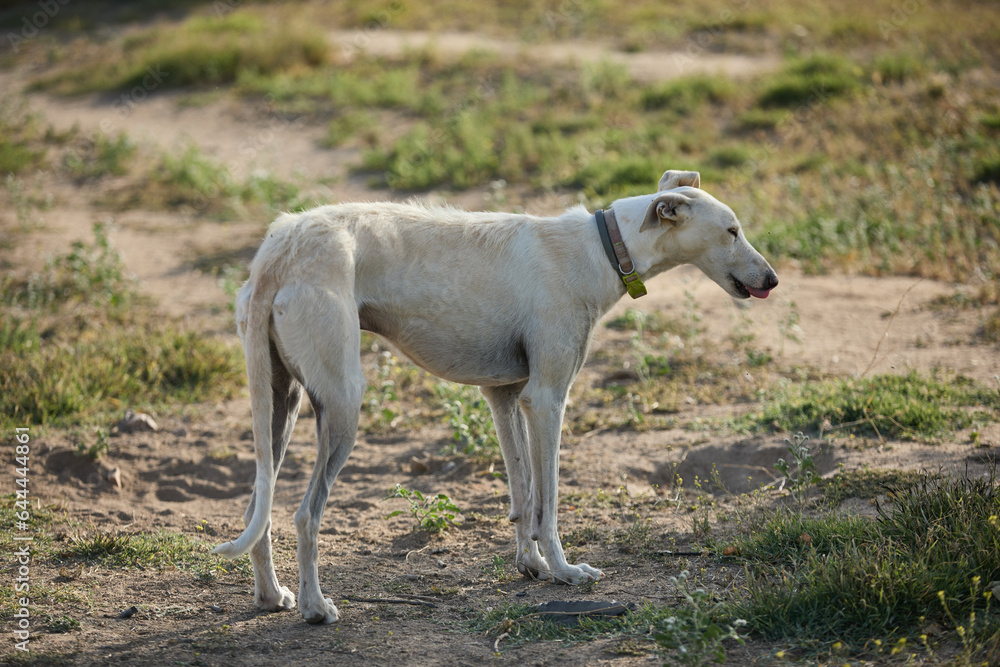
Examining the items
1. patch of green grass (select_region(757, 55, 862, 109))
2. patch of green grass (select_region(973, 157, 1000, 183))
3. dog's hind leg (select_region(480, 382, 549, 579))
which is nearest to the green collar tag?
dog's hind leg (select_region(480, 382, 549, 579))

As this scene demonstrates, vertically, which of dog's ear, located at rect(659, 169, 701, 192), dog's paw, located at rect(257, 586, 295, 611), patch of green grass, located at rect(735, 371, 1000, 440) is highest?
dog's ear, located at rect(659, 169, 701, 192)

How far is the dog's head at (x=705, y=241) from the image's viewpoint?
435 centimetres

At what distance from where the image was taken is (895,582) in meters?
3.66

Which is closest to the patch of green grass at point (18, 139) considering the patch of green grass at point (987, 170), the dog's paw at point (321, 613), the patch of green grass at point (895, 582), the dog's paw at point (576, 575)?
the dog's paw at point (321, 613)

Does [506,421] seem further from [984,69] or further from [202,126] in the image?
[984,69]


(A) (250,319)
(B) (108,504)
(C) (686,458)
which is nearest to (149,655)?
(A) (250,319)

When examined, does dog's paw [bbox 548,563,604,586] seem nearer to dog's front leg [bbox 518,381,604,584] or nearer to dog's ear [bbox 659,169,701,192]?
dog's front leg [bbox 518,381,604,584]

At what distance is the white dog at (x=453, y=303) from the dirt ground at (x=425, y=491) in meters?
0.30

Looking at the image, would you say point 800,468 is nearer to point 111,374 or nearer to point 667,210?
point 667,210

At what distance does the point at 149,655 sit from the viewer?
12.3 ft

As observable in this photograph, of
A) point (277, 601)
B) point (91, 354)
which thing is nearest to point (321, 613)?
point (277, 601)

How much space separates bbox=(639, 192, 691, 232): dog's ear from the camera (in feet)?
14.0

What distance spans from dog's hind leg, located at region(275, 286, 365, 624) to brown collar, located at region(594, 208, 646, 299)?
4.36 feet

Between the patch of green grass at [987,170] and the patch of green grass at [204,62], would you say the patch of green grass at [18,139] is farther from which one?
the patch of green grass at [987,170]
